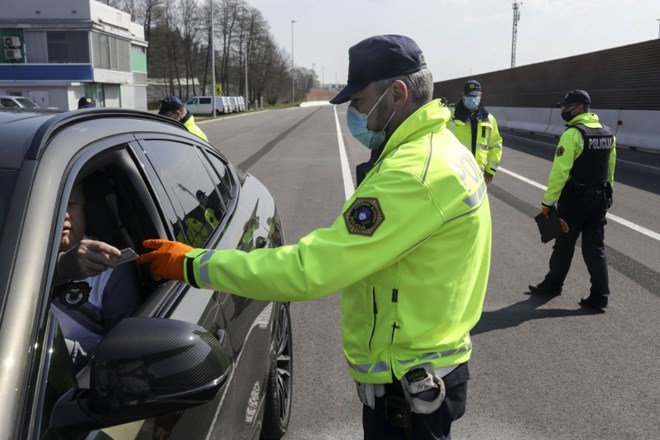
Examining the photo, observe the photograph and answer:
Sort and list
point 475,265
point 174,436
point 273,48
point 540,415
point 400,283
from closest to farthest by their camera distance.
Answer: point 174,436 → point 400,283 → point 475,265 → point 540,415 → point 273,48

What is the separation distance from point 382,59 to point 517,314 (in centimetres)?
386

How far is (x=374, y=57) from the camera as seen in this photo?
2.06m

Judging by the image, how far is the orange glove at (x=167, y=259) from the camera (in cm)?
196

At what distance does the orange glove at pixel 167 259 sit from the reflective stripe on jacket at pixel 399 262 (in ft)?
0.13

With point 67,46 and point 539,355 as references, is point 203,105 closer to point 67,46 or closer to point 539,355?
point 67,46

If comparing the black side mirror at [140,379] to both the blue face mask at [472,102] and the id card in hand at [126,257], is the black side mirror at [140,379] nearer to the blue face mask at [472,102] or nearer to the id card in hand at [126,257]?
the id card in hand at [126,257]

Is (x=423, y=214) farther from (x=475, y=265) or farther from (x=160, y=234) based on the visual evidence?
(x=160, y=234)

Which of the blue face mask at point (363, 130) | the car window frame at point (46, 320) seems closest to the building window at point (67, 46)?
the blue face mask at point (363, 130)

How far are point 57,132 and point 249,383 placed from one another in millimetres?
1223

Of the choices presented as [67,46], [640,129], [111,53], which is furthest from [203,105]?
[640,129]

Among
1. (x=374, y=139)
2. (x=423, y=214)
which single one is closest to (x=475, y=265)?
(x=423, y=214)

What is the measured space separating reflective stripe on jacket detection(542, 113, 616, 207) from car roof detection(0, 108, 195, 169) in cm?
429

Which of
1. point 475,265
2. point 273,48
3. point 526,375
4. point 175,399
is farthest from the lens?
point 273,48

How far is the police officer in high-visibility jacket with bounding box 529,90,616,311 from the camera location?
5574 millimetres
